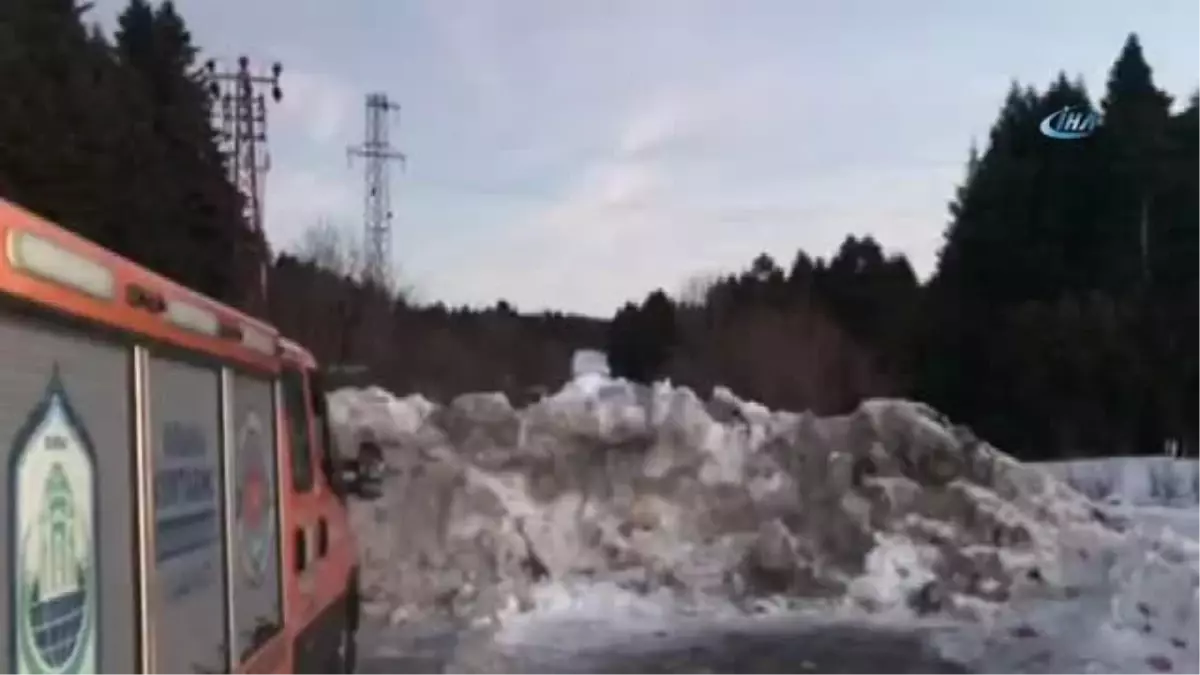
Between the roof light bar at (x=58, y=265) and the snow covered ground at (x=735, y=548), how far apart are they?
1031cm

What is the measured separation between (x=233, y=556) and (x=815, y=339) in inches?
1635

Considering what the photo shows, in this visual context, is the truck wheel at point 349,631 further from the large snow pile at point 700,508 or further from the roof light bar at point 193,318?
the large snow pile at point 700,508

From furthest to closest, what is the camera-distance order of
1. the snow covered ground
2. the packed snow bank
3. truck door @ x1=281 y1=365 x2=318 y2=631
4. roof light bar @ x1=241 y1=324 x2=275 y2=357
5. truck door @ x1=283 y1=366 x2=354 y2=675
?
1. the packed snow bank
2. the snow covered ground
3. truck door @ x1=283 y1=366 x2=354 y2=675
4. truck door @ x1=281 y1=365 x2=318 y2=631
5. roof light bar @ x1=241 y1=324 x2=275 y2=357

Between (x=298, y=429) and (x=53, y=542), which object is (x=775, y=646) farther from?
(x=53, y=542)

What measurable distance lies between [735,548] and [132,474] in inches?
681

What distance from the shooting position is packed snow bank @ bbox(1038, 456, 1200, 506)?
3194 centimetres

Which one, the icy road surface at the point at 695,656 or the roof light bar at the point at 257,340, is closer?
the roof light bar at the point at 257,340

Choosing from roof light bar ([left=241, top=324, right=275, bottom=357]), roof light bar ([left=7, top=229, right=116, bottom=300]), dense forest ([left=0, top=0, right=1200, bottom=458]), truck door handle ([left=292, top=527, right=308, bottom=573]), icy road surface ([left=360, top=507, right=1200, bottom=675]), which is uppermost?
dense forest ([left=0, top=0, right=1200, bottom=458])

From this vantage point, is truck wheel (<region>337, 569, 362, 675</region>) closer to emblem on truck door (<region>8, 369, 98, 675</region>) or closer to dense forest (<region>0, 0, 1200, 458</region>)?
emblem on truck door (<region>8, 369, 98, 675</region>)

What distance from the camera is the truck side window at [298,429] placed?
7.86m

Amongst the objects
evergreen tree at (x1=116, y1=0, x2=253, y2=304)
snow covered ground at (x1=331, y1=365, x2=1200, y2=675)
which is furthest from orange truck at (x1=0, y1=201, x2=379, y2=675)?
evergreen tree at (x1=116, y1=0, x2=253, y2=304)

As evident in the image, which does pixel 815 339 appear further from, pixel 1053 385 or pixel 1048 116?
pixel 1048 116

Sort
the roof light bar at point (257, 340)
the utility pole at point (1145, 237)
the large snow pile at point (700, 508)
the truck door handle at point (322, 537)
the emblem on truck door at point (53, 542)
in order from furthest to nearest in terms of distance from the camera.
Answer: the utility pole at point (1145, 237)
the large snow pile at point (700, 508)
the truck door handle at point (322, 537)
the roof light bar at point (257, 340)
the emblem on truck door at point (53, 542)

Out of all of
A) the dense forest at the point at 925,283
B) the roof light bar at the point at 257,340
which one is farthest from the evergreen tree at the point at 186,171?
the roof light bar at the point at 257,340
